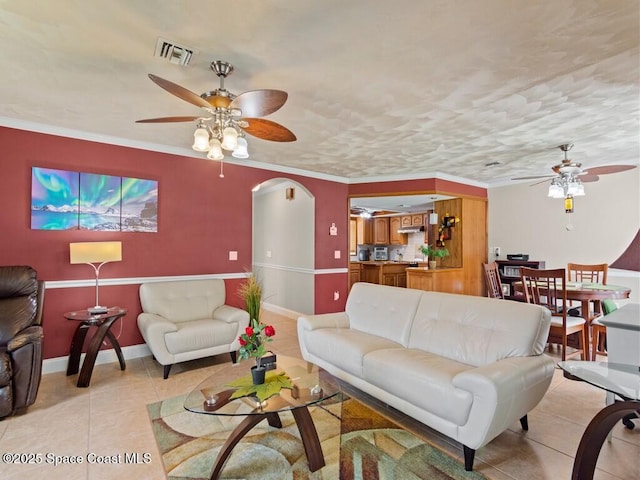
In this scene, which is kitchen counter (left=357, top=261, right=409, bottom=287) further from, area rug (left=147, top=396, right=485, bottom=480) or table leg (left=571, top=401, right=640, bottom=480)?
table leg (left=571, top=401, right=640, bottom=480)

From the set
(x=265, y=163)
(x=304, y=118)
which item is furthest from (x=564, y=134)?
(x=265, y=163)

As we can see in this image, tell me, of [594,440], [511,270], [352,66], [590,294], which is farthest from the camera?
[511,270]

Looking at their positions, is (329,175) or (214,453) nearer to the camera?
(214,453)

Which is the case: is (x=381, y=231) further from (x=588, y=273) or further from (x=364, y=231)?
(x=588, y=273)

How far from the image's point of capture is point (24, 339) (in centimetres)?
252

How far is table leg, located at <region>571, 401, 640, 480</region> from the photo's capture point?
5.15 feet

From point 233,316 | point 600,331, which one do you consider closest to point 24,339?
point 233,316

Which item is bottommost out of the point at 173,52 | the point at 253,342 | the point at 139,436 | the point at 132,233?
the point at 139,436

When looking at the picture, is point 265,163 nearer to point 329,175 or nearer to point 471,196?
point 329,175

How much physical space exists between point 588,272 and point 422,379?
454 centimetres

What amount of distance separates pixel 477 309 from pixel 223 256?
3.28 meters

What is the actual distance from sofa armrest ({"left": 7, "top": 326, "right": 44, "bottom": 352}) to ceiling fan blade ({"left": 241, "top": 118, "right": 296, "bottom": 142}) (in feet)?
7.42

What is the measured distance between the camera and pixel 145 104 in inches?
113

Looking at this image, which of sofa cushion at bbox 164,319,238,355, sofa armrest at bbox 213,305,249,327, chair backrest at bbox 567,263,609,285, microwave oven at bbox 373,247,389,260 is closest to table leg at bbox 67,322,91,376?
sofa cushion at bbox 164,319,238,355
